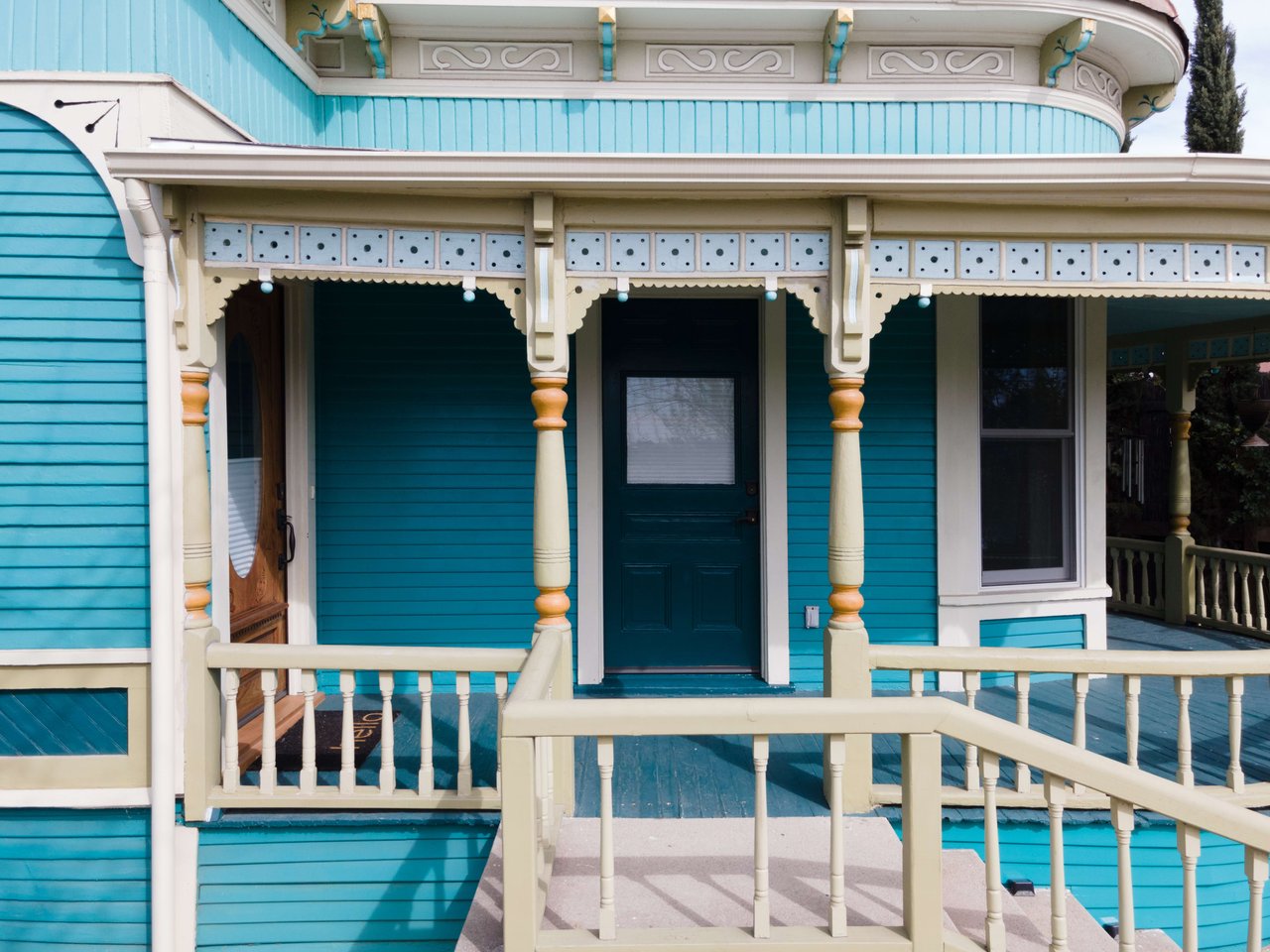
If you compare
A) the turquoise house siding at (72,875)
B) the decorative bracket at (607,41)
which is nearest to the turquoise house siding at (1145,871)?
the turquoise house siding at (72,875)

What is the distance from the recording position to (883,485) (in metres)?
5.22

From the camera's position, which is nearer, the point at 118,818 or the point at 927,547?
the point at 118,818

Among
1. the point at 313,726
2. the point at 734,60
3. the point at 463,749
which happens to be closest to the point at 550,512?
the point at 463,749

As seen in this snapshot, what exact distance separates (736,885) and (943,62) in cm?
483

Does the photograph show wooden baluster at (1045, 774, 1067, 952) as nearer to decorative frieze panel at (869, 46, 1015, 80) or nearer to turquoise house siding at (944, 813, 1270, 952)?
turquoise house siding at (944, 813, 1270, 952)

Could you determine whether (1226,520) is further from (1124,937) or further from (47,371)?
(47,371)

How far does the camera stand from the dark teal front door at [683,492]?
17.2 ft

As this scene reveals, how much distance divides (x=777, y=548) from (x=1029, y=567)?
1.61m

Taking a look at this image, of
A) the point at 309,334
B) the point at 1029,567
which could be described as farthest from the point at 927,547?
the point at 309,334

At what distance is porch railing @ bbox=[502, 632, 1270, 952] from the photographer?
7.88 ft

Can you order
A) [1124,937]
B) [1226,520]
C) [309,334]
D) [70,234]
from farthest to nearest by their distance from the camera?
[1226,520] → [309,334] → [70,234] → [1124,937]

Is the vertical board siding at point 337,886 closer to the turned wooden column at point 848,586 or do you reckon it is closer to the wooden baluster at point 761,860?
the wooden baluster at point 761,860

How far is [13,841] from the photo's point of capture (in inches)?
142

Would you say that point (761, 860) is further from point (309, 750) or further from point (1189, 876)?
point (309, 750)
